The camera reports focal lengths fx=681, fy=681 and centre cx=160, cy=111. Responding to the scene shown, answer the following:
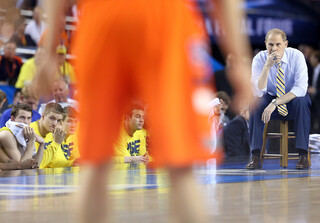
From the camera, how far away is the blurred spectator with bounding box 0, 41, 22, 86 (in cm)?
775

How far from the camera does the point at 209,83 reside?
6.30 ft

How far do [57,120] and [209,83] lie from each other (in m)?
4.09

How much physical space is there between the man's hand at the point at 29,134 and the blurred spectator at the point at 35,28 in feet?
10.9

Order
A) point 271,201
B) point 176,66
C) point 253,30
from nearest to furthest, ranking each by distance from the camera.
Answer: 1. point 176,66
2. point 271,201
3. point 253,30

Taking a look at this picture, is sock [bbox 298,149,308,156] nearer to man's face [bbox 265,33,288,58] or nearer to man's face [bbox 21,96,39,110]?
man's face [bbox 265,33,288,58]

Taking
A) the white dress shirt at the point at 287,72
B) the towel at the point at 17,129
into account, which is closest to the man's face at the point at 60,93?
the towel at the point at 17,129

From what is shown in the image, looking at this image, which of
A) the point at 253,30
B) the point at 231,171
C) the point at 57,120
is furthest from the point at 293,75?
the point at 253,30

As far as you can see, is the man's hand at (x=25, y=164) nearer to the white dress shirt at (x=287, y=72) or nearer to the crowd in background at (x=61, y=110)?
the crowd in background at (x=61, y=110)

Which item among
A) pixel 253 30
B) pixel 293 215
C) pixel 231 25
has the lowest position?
pixel 293 215

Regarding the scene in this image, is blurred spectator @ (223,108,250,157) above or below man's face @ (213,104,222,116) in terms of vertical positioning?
below

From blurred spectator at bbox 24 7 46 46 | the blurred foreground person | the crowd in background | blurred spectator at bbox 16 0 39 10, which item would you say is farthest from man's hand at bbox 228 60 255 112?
blurred spectator at bbox 16 0 39 10

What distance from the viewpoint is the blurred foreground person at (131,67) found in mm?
1854

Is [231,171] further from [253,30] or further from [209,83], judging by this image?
[253,30]

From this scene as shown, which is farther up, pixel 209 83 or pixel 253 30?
pixel 253 30
